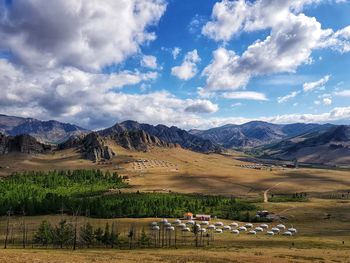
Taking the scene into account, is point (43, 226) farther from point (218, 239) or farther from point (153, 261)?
point (153, 261)

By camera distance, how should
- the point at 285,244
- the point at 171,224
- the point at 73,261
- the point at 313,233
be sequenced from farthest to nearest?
the point at 171,224
the point at 313,233
the point at 285,244
the point at 73,261

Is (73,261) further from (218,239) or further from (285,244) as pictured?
(218,239)

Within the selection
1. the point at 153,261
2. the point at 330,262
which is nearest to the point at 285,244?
the point at 330,262

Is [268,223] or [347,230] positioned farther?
[268,223]

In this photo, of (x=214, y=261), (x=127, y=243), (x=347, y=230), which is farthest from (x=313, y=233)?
(x=214, y=261)

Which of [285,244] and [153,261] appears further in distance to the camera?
[285,244]

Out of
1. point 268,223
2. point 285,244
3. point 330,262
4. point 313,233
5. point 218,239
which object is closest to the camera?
point 330,262

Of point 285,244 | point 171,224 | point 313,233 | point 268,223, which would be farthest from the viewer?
point 268,223

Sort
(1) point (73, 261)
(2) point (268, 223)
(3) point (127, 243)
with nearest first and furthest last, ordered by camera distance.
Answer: (1) point (73, 261)
(3) point (127, 243)
(2) point (268, 223)
